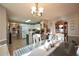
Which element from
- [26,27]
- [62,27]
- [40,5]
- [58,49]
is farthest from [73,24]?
[26,27]

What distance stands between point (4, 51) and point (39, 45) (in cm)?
49

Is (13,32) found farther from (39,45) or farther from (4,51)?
(39,45)

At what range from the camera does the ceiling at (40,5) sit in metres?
1.85

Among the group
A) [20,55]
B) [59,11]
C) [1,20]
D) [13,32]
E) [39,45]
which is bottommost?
[20,55]

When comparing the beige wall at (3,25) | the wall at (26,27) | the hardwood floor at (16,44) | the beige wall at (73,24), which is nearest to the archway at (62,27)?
the beige wall at (73,24)

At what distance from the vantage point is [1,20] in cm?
184

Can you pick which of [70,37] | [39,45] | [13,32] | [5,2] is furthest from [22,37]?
[70,37]

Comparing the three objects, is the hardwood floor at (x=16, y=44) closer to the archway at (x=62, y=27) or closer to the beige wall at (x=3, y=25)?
the beige wall at (x=3, y=25)

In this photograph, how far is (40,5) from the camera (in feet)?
6.06

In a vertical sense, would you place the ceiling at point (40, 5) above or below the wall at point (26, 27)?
above

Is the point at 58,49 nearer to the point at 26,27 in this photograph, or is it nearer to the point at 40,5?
the point at 26,27

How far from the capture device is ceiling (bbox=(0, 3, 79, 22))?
Result: 1851mm

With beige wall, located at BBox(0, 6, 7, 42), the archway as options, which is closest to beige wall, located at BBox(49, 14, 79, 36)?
the archway

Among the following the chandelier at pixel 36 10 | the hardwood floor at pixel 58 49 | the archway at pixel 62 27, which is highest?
the chandelier at pixel 36 10
